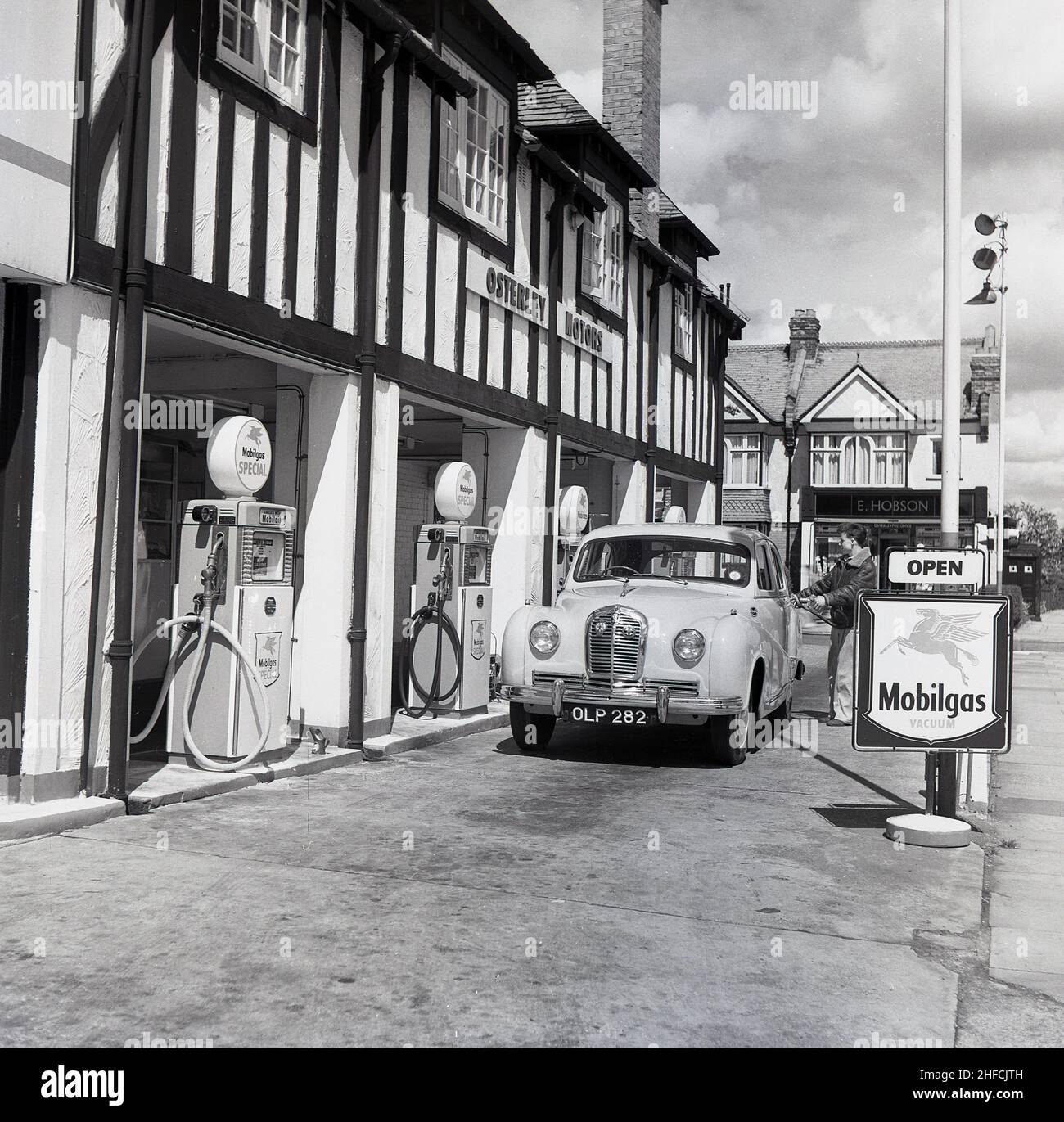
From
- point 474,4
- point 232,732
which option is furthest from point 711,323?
point 232,732

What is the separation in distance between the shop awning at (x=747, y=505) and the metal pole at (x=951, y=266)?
33.5 metres

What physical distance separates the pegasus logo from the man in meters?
4.75

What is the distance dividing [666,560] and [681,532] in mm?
307

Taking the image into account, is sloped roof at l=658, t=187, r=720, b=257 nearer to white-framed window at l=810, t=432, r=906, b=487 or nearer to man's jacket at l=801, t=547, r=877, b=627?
man's jacket at l=801, t=547, r=877, b=627

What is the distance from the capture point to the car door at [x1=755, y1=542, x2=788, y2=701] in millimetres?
9797

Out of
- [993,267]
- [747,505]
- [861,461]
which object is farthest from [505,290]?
[861,461]

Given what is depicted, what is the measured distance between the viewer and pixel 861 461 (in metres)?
40.6

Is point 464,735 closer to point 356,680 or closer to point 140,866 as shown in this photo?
point 356,680

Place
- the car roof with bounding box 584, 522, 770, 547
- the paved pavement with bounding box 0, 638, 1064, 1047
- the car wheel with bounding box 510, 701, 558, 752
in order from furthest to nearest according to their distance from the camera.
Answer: the car roof with bounding box 584, 522, 770, 547 < the car wheel with bounding box 510, 701, 558, 752 < the paved pavement with bounding box 0, 638, 1064, 1047

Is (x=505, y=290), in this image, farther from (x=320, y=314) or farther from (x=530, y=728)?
(x=530, y=728)

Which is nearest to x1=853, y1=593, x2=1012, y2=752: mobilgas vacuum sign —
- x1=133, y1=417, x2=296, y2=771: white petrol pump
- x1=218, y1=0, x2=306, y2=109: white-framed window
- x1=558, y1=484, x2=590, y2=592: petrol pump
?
x1=133, y1=417, x2=296, y2=771: white petrol pump

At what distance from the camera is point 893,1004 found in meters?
4.14

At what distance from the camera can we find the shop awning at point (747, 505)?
41.2 m

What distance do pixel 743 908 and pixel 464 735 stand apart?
18.5ft
